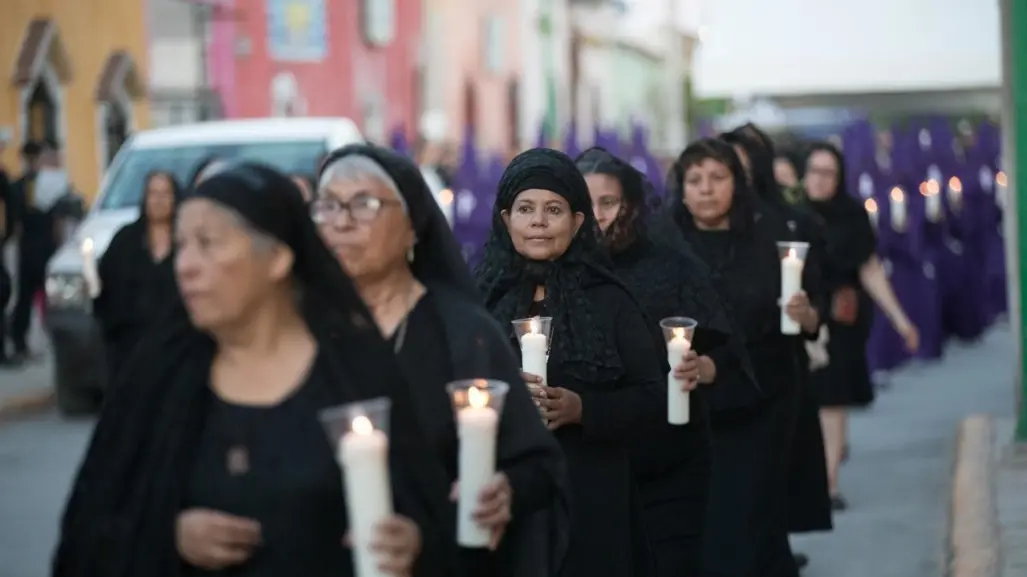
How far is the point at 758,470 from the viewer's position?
8828 mm

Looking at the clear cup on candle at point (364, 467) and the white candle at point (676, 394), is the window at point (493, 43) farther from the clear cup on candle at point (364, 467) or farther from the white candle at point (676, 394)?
the clear cup on candle at point (364, 467)

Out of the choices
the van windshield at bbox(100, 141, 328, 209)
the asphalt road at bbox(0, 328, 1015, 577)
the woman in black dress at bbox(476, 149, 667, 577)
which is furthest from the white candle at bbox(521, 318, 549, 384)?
the van windshield at bbox(100, 141, 328, 209)

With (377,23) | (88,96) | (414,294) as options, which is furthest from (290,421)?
(377,23)

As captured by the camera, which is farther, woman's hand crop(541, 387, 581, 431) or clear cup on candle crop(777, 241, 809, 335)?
clear cup on candle crop(777, 241, 809, 335)

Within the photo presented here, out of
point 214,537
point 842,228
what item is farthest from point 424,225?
point 842,228

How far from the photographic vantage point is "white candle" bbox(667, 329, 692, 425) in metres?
6.63

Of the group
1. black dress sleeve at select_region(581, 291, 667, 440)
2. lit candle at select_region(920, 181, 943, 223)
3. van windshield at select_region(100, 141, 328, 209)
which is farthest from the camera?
lit candle at select_region(920, 181, 943, 223)

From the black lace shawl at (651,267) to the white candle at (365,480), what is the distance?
12.0 feet

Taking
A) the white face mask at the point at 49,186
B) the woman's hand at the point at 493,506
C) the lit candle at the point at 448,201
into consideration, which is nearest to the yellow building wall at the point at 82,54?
the white face mask at the point at 49,186

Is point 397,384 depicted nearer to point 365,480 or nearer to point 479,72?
point 365,480

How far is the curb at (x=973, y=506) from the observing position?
9023 mm

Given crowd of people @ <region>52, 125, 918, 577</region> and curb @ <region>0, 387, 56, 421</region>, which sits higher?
crowd of people @ <region>52, 125, 918, 577</region>

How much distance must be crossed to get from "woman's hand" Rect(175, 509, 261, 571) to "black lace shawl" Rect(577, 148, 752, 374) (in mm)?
3407

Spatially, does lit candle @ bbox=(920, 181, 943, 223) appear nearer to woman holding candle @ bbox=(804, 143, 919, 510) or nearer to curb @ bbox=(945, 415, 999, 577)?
curb @ bbox=(945, 415, 999, 577)
